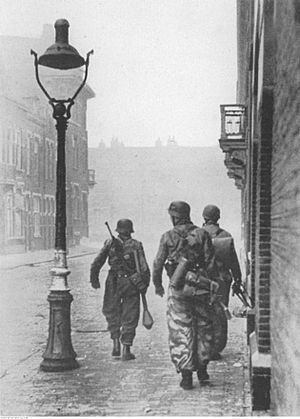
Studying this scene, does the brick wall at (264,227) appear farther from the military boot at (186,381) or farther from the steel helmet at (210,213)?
the steel helmet at (210,213)

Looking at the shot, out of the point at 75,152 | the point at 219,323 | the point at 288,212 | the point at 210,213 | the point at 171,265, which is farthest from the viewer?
the point at 75,152

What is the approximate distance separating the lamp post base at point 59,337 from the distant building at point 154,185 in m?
62.6

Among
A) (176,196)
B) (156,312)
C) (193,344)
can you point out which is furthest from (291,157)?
(176,196)

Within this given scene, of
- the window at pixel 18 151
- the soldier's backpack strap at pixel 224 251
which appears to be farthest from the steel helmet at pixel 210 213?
the window at pixel 18 151

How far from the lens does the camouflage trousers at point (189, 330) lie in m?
6.61

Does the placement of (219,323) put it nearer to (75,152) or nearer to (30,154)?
(30,154)

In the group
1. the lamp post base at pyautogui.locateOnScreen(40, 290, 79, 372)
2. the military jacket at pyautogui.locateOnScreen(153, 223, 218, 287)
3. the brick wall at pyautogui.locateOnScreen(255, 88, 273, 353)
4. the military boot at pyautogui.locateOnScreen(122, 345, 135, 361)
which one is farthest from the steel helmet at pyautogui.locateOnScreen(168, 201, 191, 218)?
the military boot at pyautogui.locateOnScreen(122, 345, 135, 361)

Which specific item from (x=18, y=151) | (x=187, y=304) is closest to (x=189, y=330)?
(x=187, y=304)

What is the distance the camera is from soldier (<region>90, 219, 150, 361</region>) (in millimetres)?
8102

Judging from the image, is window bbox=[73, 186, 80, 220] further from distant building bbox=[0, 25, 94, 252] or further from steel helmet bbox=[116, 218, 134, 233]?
steel helmet bbox=[116, 218, 134, 233]

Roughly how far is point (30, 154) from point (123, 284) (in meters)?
30.1

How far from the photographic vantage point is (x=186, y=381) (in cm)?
648

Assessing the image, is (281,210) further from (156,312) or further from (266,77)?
(156,312)

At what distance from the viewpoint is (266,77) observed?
19.3 ft
